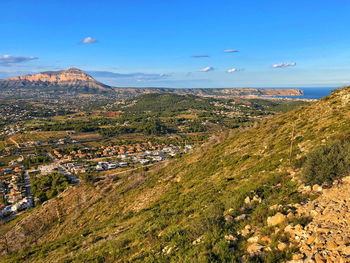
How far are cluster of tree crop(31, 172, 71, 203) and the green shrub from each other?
59668 millimetres

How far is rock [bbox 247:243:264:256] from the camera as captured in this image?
6.59 meters

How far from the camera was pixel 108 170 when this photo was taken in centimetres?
7725

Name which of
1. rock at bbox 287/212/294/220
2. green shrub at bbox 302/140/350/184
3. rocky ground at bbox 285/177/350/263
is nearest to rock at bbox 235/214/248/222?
rock at bbox 287/212/294/220

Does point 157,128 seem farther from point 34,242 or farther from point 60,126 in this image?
point 34,242

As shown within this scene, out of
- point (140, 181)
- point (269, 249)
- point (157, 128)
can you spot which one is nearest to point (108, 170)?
point (140, 181)

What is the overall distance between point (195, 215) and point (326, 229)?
780 centimetres

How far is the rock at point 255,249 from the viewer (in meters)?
6.59

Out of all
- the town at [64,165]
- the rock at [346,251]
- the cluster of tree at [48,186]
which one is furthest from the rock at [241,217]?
the town at [64,165]

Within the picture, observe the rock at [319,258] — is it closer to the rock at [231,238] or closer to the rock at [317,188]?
the rock at [231,238]

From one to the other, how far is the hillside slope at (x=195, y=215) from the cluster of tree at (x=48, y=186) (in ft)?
82.8

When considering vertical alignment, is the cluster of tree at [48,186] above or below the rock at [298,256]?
below

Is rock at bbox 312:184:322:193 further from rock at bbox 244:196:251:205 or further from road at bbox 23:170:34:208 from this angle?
road at bbox 23:170:34:208

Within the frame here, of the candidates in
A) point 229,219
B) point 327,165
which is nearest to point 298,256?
point 229,219

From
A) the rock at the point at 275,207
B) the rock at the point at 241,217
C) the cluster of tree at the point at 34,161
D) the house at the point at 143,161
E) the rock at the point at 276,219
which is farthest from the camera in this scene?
the cluster of tree at the point at 34,161
